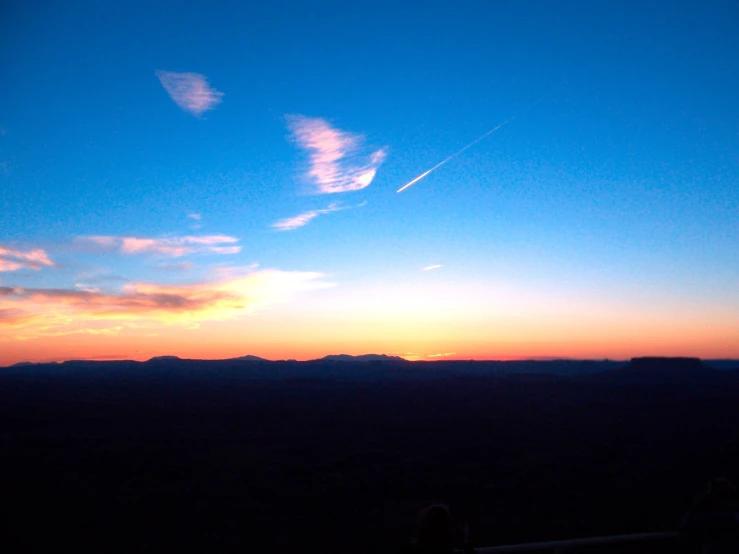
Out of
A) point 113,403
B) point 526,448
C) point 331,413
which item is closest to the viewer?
point 526,448

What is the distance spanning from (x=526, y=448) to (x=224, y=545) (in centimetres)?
2292

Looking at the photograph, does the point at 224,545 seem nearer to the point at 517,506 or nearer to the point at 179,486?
Answer: the point at 179,486

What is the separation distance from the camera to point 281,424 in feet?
150

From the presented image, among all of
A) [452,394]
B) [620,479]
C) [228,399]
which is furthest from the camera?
[452,394]

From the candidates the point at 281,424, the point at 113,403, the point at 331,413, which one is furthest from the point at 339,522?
the point at 113,403

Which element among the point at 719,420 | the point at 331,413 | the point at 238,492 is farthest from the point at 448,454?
the point at 719,420

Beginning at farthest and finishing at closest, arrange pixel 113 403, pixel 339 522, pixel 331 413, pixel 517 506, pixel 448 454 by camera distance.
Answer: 1. pixel 113 403
2. pixel 331 413
3. pixel 448 454
4. pixel 517 506
5. pixel 339 522

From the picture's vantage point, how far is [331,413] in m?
53.9

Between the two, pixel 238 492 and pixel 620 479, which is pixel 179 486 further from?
pixel 620 479

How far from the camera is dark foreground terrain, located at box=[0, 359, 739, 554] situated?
17.3 meters

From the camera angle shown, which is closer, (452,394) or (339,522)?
(339,522)

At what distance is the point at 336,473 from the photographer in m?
26.8

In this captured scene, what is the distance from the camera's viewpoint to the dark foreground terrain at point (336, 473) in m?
17.3

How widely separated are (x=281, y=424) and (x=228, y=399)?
26.7 m
